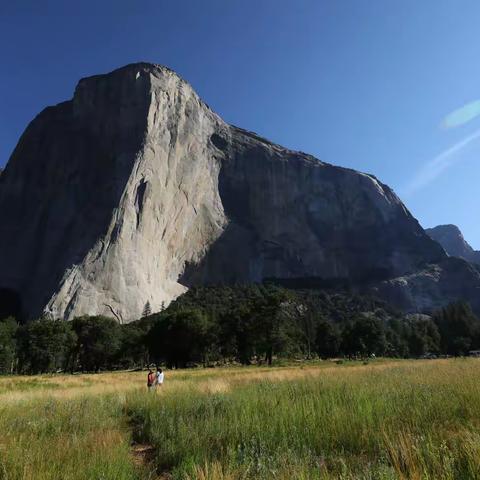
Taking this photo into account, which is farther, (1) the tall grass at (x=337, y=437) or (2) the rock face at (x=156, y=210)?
(2) the rock face at (x=156, y=210)

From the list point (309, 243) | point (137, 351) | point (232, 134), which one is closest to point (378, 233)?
point (309, 243)

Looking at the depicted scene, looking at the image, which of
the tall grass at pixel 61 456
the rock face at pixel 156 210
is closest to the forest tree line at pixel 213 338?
the rock face at pixel 156 210

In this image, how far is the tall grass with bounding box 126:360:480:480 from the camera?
4.89 meters

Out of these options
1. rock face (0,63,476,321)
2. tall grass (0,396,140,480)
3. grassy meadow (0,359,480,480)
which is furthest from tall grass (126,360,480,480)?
rock face (0,63,476,321)

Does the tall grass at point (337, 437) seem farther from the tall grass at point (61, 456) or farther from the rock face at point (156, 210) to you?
the rock face at point (156, 210)

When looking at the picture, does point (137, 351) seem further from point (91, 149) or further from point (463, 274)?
point (463, 274)

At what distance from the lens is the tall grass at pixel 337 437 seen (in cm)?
489

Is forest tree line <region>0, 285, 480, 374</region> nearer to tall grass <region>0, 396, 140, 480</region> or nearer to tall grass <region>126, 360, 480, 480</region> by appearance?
tall grass <region>126, 360, 480, 480</region>

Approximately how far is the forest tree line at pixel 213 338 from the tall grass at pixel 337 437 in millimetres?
59133

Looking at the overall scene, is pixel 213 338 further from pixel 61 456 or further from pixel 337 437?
pixel 61 456

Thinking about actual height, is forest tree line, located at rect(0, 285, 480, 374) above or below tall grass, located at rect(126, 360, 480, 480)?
above

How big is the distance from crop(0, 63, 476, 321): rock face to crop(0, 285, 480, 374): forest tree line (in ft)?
59.9

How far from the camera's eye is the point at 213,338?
7819 centimetres

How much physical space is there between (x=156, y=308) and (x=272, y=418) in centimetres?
12652
